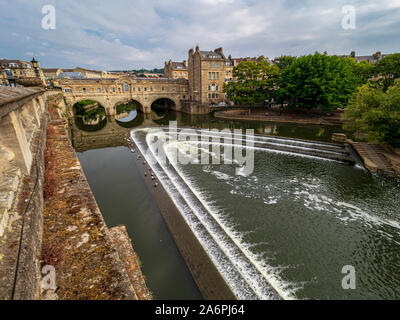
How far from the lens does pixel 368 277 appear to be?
9242mm

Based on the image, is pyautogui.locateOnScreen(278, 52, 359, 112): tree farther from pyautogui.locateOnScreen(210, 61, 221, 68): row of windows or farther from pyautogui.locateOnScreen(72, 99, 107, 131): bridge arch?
pyautogui.locateOnScreen(72, 99, 107, 131): bridge arch

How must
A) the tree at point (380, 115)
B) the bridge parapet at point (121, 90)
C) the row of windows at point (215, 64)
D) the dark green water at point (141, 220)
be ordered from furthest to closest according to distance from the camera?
the row of windows at point (215, 64)
the bridge parapet at point (121, 90)
the tree at point (380, 115)
the dark green water at point (141, 220)

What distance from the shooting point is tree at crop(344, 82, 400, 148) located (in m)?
19.1

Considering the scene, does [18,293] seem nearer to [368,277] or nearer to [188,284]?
[188,284]

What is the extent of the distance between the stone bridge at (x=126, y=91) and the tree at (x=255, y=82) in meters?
11.3

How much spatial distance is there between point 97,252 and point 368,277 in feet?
35.9

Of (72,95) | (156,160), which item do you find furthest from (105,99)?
(156,160)

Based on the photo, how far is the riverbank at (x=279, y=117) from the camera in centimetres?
3811

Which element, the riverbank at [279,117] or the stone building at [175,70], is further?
the stone building at [175,70]

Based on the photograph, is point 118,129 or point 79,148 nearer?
point 79,148

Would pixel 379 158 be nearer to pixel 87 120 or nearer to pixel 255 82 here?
pixel 255 82

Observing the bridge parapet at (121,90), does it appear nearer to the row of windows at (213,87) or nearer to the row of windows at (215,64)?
the row of windows at (213,87)

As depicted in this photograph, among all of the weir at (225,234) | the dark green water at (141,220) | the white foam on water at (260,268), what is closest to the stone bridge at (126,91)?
the dark green water at (141,220)

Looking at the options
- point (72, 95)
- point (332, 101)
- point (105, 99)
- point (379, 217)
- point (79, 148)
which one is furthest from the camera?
→ point (105, 99)
